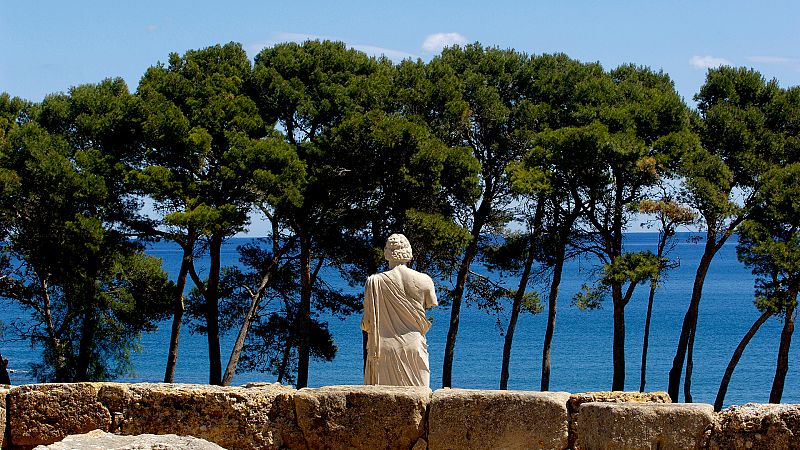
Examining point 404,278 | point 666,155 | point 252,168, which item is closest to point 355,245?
point 252,168

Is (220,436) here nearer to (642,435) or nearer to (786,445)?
(642,435)

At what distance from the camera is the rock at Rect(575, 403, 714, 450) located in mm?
7684

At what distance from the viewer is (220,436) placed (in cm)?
844

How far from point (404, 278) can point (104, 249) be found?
16.8 m

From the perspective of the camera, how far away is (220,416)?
845 cm

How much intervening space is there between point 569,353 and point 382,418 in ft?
161

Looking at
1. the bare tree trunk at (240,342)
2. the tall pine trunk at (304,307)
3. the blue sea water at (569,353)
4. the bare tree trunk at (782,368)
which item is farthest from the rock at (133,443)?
the bare tree trunk at (782,368)

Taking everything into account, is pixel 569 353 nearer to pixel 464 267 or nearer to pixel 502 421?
pixel 464 267

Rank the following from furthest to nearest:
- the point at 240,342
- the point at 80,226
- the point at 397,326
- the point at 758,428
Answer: the point at 240,342 < the point at 80,226 < the point at 397,326 < the point at 758,428

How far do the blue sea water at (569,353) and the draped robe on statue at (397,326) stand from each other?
16629mm

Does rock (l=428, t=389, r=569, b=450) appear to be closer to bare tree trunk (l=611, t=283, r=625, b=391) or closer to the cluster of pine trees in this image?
the cluster of pine trees

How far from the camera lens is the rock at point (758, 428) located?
297 inches

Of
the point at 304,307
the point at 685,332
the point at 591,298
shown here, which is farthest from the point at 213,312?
the point at 685,332

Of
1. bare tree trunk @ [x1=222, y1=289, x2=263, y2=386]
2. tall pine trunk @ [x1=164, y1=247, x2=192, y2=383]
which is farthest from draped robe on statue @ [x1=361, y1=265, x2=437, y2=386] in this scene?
bare tree trunk @ [x1=222, y1=289, x2=263, y2=386]
